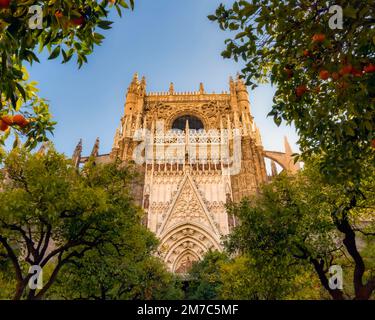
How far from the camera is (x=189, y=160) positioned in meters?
26.3

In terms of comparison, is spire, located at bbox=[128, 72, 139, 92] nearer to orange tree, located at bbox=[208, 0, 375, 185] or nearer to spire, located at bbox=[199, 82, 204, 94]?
spire, located at bbox=[199, 82, 204, 94]

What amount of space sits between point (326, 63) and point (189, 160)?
22.9 m

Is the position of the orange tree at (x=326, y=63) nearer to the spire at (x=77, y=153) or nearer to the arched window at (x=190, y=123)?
the spire at (x=77, y=153)

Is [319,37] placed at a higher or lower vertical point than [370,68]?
higher

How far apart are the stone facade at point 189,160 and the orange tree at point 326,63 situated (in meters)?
16.0

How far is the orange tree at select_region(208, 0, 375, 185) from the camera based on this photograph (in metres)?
3.42

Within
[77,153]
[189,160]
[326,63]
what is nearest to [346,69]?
[326,63]

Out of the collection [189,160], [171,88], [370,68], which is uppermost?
[171,88]

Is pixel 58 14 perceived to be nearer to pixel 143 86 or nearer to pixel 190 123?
pixel 190 123

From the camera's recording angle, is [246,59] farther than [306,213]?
No

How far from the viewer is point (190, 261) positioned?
22.6 metres

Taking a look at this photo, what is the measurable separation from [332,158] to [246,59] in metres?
1.90
